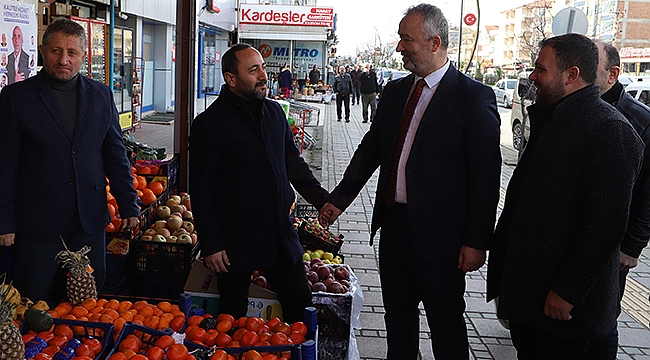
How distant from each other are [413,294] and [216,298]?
1170 mm

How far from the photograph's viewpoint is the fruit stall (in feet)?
9.05

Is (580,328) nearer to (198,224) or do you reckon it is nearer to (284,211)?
(284,211)

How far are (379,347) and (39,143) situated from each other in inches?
104

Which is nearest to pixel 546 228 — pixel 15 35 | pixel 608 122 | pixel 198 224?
pixel 608 122

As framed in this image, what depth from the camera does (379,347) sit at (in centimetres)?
454

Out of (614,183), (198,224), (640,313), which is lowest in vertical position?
(640,313)

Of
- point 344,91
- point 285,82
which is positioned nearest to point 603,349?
point 344,91

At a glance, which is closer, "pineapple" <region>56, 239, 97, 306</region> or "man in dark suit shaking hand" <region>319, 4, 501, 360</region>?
"man in dark suit shaking hand" <region>319, 4, 501, 360</region>

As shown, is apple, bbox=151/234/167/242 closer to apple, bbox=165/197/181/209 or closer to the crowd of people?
apple, bbox=165/197/181/209

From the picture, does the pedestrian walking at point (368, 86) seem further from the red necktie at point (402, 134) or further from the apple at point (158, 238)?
the red necktie at point (402, 134)

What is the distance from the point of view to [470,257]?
3.09m

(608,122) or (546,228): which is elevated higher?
(608,122)

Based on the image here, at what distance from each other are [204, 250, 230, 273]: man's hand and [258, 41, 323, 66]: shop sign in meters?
30.3

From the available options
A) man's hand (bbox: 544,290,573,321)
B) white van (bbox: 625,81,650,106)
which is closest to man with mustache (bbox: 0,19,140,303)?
man's hand (bbox: 544,290,573,321)
